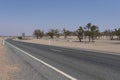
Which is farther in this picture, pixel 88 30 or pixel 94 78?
pixel 88 30

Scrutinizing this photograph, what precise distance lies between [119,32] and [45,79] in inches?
4863

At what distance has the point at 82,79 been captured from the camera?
10.3 m

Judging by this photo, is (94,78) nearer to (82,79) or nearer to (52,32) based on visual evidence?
(82,79)

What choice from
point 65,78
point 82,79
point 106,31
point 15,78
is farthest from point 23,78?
point 106,31

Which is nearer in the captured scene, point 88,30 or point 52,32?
point 88,30

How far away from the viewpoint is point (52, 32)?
18325cm

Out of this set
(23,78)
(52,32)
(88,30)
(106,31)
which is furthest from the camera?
(106,31)

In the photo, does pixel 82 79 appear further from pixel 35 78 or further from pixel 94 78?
pixel 35 78

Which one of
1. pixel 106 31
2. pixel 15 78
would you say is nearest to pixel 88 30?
pixel 106 31

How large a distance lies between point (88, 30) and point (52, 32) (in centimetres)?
6986

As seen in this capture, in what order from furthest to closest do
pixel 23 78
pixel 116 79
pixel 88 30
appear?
pixel 88 30
pixel 23 78
pixel 116 79

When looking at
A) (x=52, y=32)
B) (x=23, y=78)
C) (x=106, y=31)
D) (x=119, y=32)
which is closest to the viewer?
(x=23, y=78)

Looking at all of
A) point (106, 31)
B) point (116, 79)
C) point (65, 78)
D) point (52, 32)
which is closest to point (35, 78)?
point (65, 78)

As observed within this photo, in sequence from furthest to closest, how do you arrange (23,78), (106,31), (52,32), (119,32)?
(106,31)
(52,32)
(119,32)
(23,78)
